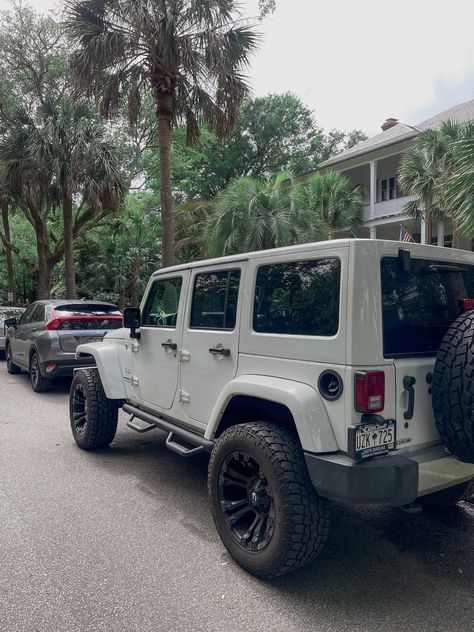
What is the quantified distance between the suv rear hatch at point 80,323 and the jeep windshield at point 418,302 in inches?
255

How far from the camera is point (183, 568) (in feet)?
9.75

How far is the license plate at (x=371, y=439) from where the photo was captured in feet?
8.21

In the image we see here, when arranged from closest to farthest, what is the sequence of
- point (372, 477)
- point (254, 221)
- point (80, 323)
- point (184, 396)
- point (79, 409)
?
point (372, 477), point (184, 396), point (79, 409), point (80, 323), point (254, 221)

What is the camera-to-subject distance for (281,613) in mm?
2549

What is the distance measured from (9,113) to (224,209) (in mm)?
9362

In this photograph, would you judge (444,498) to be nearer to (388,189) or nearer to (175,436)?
(175,436)

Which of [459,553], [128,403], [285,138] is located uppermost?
[285,138]

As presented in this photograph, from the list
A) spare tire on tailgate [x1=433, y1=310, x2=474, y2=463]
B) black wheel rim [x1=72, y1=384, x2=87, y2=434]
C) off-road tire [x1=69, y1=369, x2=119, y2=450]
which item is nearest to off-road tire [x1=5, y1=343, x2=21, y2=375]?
black wheel rim [x1=72, y1=384, x2=87, y2=434]

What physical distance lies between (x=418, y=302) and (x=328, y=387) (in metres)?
0.79

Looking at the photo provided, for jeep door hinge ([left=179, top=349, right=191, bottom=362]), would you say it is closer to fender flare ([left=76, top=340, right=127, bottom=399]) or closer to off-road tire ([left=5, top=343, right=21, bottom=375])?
fender flare ([left=76, top=340, right=127, bottom=399])

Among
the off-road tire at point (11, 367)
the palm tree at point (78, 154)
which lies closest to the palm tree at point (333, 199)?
the palm tree at point (78, 154)

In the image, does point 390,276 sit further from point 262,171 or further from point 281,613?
point 262,171

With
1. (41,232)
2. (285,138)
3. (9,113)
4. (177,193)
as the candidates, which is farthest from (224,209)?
(285,138)

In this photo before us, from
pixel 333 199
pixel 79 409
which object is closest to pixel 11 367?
pixel 79 409
